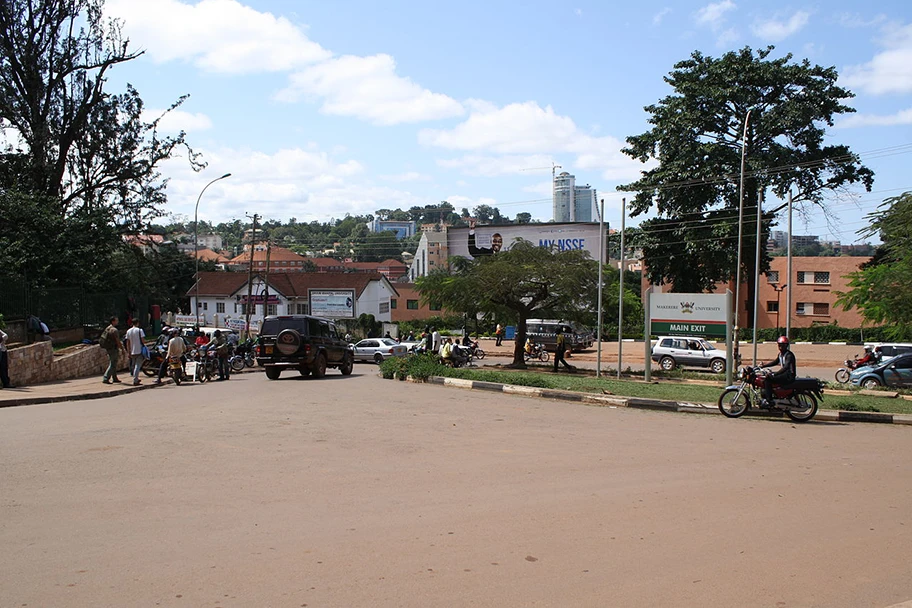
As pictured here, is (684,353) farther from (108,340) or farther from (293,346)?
(108,340)

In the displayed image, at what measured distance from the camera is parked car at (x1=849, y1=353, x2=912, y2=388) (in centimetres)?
2414

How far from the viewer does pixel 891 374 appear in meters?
24.3

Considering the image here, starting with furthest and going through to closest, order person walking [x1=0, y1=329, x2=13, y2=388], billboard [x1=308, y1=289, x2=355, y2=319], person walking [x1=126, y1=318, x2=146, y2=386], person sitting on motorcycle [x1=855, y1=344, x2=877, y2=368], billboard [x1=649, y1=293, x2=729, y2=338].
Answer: billboard [x1=308, y1=289, x2=355, y2=319] < person sitting on motorcycle [x1=855, y1=344, x2=877, y2=368] < billboard [x1=649, y1=293, x2=729, y2=338] < person walking [x1=126, y1=318, x2=146, y2=386] < person walking [x1=0, y1=329, x2=13, y2=388]

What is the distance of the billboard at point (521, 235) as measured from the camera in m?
76.4

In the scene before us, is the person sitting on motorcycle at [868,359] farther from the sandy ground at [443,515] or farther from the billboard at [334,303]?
the billboard at [334,303]

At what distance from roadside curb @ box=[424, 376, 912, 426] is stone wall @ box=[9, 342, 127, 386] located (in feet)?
37.9

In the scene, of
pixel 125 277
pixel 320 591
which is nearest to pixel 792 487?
pixel 320 591

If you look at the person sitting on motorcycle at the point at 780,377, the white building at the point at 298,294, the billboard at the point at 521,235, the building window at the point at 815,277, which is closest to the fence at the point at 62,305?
the person sitting on motorcycle at the point at 780,377

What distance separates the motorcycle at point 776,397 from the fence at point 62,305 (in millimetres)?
20800

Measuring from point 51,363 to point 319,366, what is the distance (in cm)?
778

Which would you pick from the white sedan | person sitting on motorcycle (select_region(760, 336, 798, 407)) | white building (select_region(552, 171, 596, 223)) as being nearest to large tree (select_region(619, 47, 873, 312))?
the white sedan

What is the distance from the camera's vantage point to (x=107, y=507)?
289 inches

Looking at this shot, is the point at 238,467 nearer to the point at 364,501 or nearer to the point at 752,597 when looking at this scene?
the point at 364,501

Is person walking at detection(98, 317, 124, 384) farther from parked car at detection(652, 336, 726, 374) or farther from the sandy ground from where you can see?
parked car at detection(652, 336, 726, 374)
